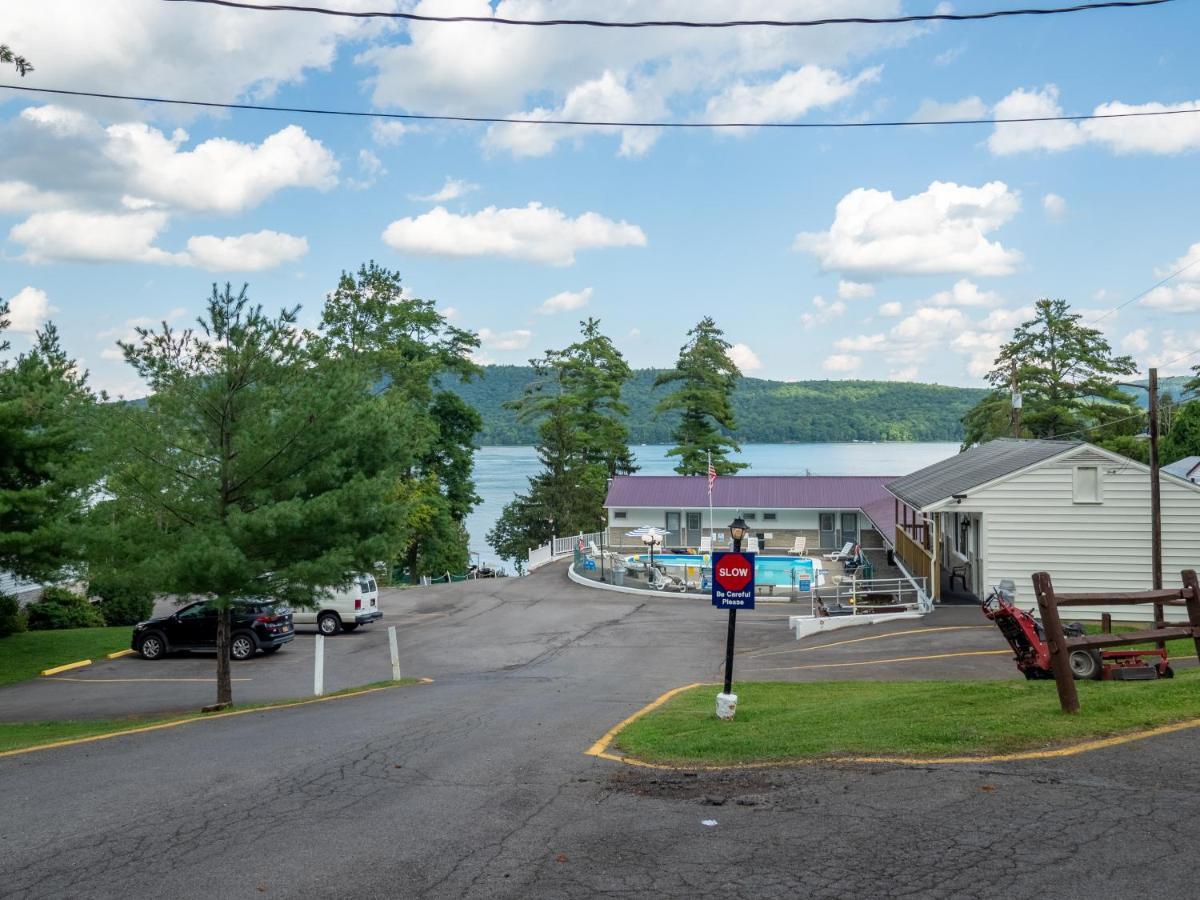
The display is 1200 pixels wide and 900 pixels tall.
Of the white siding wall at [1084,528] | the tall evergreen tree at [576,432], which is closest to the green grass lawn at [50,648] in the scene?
the white siding wall at [1084,528]

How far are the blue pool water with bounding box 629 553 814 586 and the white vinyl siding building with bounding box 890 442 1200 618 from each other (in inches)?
449

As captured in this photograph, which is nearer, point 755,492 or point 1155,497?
point 1155,497

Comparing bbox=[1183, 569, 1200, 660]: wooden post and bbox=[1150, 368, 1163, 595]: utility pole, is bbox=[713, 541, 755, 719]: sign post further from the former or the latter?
bbox=[1150, 368, 1163, 595]: utility pole

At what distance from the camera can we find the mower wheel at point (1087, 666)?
482 inches

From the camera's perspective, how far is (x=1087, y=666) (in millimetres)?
12438

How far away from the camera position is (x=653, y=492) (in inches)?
2131

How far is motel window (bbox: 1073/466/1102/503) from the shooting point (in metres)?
26.2

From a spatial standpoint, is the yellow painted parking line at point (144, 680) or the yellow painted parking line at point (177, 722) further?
the yellow painted parking line at point (144, 680)

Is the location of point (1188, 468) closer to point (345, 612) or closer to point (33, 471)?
point (345, 612)

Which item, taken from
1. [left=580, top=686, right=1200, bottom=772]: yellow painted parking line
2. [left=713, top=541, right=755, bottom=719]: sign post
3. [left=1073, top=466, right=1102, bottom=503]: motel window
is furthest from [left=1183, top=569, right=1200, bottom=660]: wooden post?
[left=1073, top=466, right=1102, bottom=503]: motel window

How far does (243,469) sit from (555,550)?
36676 millimetres

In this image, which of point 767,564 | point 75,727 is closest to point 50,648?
point 75,727

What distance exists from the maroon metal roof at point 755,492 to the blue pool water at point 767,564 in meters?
5.89

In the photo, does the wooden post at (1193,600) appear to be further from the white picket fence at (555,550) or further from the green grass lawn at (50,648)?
the white picket fence at (555,550)
